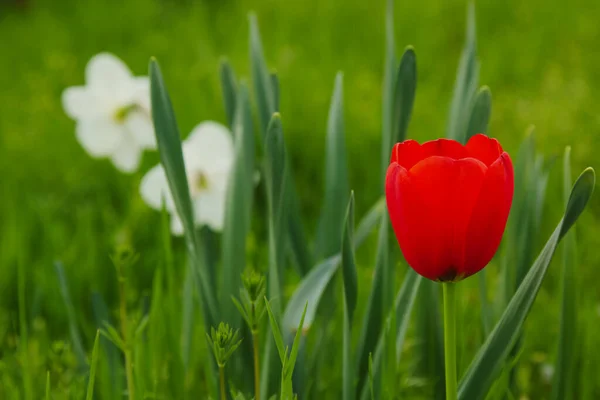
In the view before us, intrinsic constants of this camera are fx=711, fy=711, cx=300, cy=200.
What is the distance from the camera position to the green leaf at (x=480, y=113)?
0.81 meters

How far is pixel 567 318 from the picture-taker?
86 centimetres

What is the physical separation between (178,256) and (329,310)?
28.4 inches

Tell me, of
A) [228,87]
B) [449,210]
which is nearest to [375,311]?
[449,210]

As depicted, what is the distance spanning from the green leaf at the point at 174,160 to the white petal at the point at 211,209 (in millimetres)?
195

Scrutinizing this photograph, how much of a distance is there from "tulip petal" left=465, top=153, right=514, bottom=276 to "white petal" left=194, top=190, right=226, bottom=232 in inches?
20.9

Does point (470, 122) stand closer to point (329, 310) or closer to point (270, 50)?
point (329, 310)

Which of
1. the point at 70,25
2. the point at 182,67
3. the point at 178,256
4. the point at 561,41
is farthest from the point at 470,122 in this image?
the point at 70,25

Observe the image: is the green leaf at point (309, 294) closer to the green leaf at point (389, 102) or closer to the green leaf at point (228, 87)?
the green leaf at point (389, 102)

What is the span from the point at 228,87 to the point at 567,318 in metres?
0.55

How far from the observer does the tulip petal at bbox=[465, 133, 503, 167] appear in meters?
0.62

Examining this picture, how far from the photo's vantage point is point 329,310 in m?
0.98

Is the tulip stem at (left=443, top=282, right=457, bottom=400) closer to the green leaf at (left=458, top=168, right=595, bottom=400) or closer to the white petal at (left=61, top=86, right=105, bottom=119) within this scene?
the green leaf at (left=458, top=168, right=595, bottom=400)

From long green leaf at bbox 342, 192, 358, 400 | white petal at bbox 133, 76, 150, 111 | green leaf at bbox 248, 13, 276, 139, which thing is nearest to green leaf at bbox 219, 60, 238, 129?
green leaf at bbox 248, 13, 276, 139

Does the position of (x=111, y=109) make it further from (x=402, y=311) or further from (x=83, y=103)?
(x=402, y=311)
